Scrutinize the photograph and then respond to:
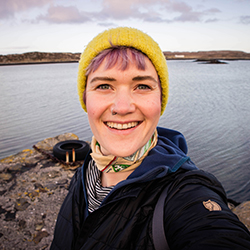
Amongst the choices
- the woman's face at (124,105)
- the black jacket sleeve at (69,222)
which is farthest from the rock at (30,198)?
the woman's face at (124,105)

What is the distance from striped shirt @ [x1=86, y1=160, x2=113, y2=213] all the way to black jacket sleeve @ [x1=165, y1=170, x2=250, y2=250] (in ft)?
2.47

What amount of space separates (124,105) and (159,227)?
0.89 metres

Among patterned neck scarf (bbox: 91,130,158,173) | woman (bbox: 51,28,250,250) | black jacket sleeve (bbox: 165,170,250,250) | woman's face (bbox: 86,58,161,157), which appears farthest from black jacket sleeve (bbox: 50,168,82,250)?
black jacket sleeve (bbox: 165,170,250,250)

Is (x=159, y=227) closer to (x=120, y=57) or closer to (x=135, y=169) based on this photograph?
(x=135, y=169)

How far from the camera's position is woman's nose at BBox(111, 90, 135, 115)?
1.62 metres

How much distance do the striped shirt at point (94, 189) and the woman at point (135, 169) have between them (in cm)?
1

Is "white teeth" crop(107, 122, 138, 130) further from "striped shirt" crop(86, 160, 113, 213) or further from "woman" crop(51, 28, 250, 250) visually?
"striped shirt" crop(86, 160, 113, 213)

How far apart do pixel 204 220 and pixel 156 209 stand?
1.04ft

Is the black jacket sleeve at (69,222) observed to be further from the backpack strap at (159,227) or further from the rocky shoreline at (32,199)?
the rocky shoreline at (32,199)

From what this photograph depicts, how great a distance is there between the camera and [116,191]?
164 cm

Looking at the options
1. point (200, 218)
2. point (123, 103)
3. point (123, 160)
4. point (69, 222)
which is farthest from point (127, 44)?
point (69, 222)

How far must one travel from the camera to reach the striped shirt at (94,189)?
1.96 metres

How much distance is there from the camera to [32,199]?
5.32 m

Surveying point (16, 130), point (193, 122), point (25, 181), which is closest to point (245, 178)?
point (193, 122)
